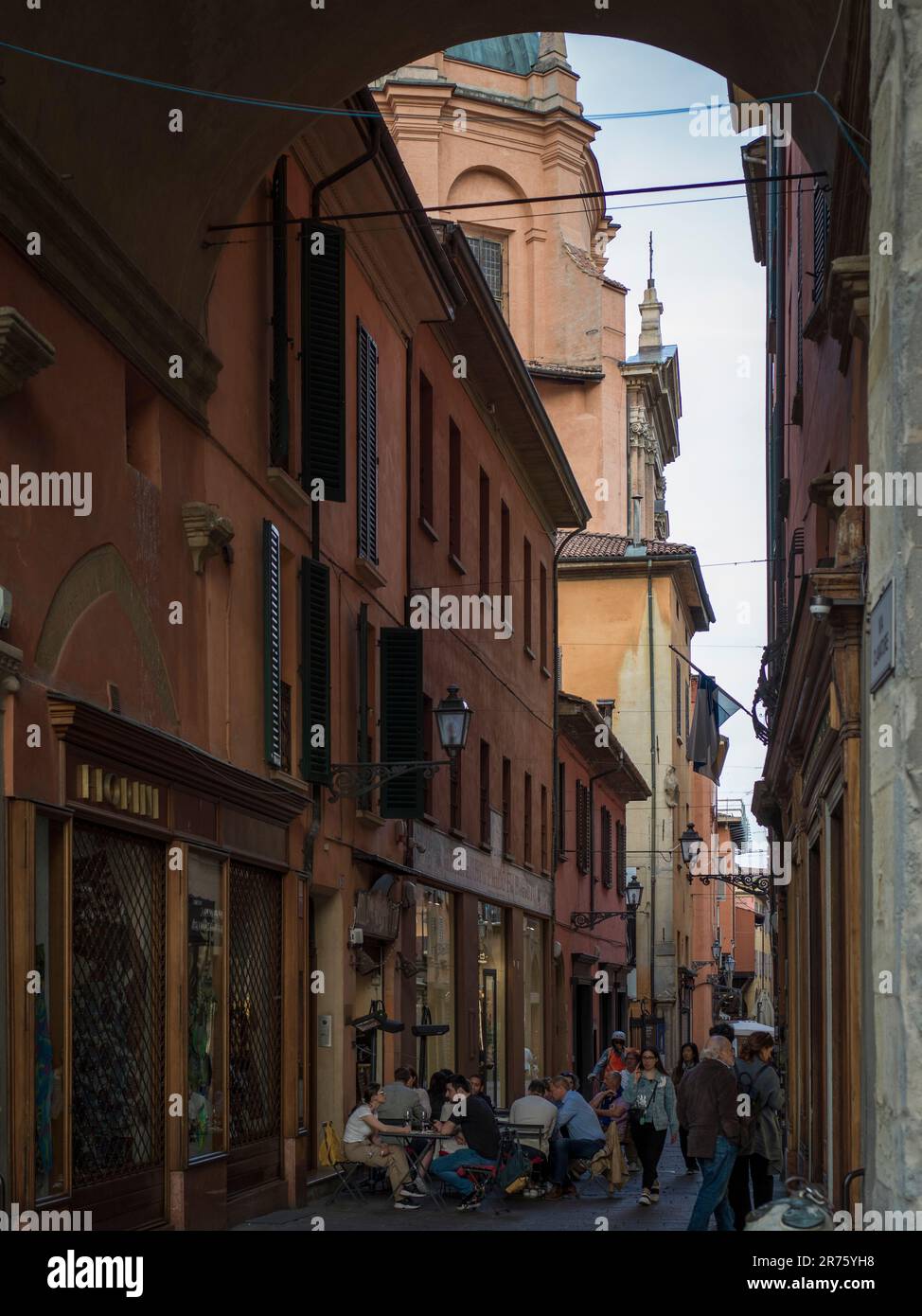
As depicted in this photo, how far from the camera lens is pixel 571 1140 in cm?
1997

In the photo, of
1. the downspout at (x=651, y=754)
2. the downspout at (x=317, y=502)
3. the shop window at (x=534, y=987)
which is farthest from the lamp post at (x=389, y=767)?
the downspout at (x=651, y=754)

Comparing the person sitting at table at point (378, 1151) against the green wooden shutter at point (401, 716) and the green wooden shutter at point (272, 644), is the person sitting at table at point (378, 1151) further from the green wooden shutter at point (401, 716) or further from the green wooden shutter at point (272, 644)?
the green wooden shutter at point (401, 716)

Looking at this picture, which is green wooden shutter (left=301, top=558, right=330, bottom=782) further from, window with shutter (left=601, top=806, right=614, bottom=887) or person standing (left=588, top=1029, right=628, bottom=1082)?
window with shutter (left=601, top=806, right=614, bottom=887)

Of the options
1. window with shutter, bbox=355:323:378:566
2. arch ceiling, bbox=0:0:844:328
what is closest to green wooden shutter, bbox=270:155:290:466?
arch ceiling, bbox=0:0:844:328

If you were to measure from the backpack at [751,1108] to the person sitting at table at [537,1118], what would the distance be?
3.37m

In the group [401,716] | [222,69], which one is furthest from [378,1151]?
[222,69]

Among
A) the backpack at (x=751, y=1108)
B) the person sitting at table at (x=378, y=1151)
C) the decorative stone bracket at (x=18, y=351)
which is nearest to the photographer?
the decorative stone bracket at (x=18, y=351)

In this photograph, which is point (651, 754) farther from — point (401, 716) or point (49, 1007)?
point (49, 1007)

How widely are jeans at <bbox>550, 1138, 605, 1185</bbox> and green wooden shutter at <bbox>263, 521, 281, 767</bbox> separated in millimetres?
5431

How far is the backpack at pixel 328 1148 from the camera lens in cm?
1893

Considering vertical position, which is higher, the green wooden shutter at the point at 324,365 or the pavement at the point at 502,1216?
the green wooden shutter at the point at 324,365
